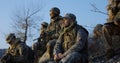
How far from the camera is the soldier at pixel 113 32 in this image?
47.6ft

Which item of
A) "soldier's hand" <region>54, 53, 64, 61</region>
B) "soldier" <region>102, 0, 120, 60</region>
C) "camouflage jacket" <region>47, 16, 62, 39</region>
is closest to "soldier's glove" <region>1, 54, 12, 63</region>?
"camouflage jacket" <region>47, 16, 62, 39</region>

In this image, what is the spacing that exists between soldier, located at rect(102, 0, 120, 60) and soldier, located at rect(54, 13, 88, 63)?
3.22 meters

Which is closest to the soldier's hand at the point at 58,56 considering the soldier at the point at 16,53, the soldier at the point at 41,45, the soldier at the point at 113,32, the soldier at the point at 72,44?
the soldier at the point at 72,44

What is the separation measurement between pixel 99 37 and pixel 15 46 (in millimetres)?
3312

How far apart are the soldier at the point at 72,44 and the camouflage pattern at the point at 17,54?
3.57 m

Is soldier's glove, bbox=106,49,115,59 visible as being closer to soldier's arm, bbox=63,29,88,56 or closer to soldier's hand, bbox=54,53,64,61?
soldier's arm, bbox=63,29,88,56

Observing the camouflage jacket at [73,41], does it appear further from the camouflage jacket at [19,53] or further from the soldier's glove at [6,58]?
the soldier's glove at [6,58]

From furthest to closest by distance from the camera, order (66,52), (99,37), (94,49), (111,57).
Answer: (94,49) < (99,37) < (111,57) < (66,52)

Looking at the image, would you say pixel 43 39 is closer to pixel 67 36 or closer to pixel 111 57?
pixel 111 57

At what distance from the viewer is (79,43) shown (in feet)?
35.5

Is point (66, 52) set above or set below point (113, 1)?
below

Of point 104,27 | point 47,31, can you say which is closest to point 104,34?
point 104,27

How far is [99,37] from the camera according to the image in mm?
16578

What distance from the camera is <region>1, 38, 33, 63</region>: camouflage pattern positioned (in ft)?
48.9
